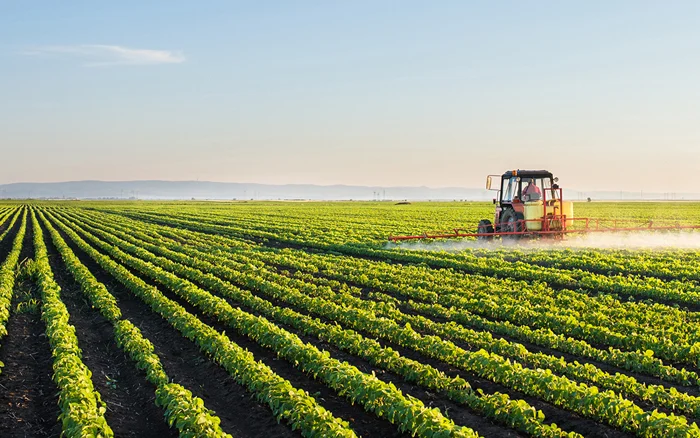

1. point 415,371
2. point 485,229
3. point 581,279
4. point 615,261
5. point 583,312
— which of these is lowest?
point 415,371

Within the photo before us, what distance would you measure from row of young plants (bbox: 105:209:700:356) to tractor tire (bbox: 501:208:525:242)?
616cm

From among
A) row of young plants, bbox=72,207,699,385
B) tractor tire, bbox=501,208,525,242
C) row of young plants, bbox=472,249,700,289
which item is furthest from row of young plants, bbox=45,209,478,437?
tractor tire, bbox=501,208,525,242

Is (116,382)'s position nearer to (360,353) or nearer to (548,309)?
(360,353)

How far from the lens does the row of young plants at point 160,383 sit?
638 centimetres

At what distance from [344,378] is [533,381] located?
2.36 meters

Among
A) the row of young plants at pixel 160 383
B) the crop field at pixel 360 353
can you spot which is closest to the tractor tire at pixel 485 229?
the crop field at pixel 360 353

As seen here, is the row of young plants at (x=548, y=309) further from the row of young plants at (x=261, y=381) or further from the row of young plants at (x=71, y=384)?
the row of young plants at (x=71, y=384)

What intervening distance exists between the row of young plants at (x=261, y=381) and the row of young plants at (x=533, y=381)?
7.77 ft

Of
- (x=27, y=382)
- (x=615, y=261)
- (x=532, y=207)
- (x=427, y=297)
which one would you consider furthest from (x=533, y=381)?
(x=532, y=207)

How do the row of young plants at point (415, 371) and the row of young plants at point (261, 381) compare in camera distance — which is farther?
the row of young plants at point (415, 371)

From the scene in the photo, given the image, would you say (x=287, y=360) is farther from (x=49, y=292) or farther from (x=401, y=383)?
(x=49, y=292)

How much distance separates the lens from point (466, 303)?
12516 mm

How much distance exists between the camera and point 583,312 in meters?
11.9

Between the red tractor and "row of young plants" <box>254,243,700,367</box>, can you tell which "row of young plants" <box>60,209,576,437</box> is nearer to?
"row of young plants" <box>254,243,700,367</box>
